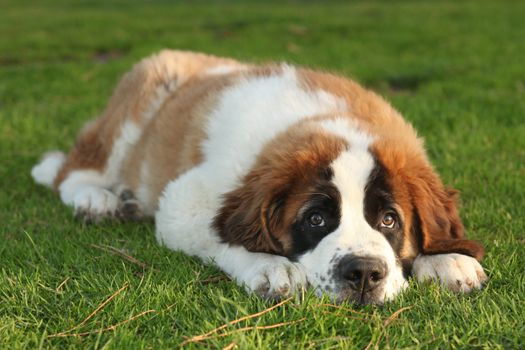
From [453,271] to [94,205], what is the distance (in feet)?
6.59

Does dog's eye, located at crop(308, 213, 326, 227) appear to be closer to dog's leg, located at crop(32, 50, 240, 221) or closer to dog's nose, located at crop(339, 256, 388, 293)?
dog's nose, located at crop(339, 256, 388, 293)

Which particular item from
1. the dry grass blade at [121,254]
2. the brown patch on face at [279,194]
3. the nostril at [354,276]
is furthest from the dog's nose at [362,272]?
the dry grass blade at [121,254]

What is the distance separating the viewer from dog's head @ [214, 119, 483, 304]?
2.80 m

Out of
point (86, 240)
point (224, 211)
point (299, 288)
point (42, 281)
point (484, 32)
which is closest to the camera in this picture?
point (299, 288)

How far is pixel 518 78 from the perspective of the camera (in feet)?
25.2

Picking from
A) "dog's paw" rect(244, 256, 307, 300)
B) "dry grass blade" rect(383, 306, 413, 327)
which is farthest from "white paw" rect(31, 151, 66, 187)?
"dry grass blade" rect(383, 306, 413, 327)

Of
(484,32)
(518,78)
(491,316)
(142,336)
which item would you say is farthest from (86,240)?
(484,32)

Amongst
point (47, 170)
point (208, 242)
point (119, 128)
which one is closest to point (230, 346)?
point (208, 242)

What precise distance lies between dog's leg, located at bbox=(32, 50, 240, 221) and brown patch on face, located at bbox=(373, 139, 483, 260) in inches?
76.2

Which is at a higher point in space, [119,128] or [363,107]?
[363,107]

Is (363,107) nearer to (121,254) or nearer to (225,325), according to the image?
(121,254)

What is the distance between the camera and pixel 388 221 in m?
3.00

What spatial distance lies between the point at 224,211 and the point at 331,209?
1.70 ft

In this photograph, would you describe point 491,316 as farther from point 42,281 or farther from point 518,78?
point 518,78
